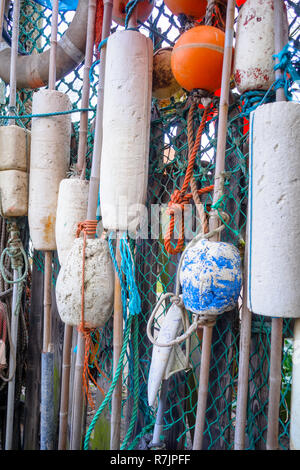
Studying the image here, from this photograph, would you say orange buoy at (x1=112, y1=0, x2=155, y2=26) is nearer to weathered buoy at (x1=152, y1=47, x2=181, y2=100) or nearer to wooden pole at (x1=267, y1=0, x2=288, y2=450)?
weathered buoy at (x1=152, y1=47, x2=181, y2=100)

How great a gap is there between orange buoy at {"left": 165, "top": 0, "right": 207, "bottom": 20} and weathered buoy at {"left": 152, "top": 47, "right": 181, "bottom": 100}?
133 mm

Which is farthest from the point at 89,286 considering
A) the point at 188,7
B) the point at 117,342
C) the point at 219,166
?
the point at 188,7

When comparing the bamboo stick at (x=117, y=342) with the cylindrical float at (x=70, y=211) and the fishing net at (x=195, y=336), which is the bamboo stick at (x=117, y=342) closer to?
→ the fishing net at (x=195, y=336)

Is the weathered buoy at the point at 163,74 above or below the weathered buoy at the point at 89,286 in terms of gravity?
above

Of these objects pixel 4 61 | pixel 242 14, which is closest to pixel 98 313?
pixel 242 14

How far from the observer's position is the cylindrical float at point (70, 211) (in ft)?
4.99

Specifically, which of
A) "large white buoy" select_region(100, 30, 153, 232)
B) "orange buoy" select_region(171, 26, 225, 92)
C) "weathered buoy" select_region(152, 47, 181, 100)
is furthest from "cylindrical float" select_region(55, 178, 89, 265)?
A: "orange buoy" select_region(171, 26, 225, 92)

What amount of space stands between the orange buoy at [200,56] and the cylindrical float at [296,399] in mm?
824

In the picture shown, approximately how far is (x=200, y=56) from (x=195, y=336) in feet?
3.32

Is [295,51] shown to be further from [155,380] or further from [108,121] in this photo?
[155,380]

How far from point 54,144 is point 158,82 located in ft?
1.79

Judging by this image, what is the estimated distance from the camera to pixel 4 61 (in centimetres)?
198

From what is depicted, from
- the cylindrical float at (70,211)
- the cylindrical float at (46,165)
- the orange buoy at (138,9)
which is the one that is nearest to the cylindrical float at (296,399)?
the cylindrical float at (70,211)

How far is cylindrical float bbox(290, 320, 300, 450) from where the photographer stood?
0.99 metres
